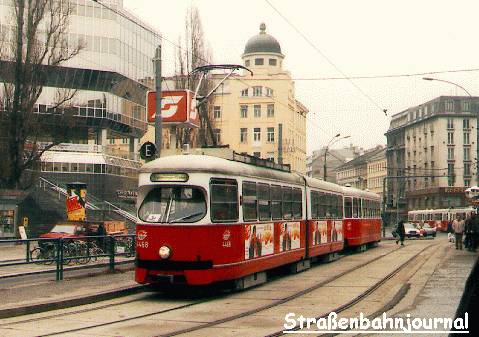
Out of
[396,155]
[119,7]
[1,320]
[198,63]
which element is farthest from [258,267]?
[396,155]

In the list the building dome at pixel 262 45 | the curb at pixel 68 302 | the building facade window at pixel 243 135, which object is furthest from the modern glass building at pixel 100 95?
the curb at pixel 68 302

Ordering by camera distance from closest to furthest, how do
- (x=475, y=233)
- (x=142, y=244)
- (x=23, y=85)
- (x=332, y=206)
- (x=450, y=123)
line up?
(x=142, y=244), (x=332, y=206), (x=475, y=233), (x=23, y=85), (x=450, y=123)

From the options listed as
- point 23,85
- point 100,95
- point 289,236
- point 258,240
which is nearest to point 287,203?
point 289,236

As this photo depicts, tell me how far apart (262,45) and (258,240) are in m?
82.0

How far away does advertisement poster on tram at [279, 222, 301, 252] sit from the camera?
59.5 ft

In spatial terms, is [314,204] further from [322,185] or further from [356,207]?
[356,207]

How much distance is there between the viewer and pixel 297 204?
20.0 meters

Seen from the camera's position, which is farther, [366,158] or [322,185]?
[366,158]

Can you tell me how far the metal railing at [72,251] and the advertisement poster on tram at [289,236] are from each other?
426 cm

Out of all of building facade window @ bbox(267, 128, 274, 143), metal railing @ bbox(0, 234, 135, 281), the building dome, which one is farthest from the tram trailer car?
the building dome

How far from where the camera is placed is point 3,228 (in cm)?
3447

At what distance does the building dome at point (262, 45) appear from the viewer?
95875mm

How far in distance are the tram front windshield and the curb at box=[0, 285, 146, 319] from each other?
1619mm

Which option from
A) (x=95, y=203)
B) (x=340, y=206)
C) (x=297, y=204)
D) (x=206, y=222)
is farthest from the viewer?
(x=95, y=203)
